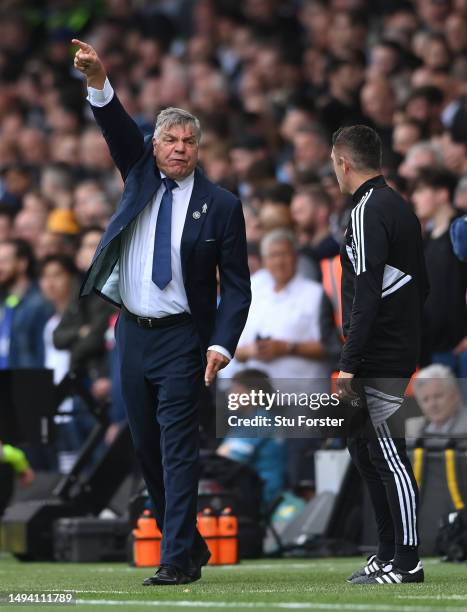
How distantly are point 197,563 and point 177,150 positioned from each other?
2068mm

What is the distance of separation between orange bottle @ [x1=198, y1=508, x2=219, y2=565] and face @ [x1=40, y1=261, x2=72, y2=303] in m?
4.80

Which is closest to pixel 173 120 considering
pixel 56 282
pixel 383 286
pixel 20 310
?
pixel 383 286

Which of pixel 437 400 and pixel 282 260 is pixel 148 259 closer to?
pixel 437 400

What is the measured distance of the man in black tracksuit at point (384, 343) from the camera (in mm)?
7805

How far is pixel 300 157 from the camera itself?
1463 cm

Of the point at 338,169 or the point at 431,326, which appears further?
the point at 431,326

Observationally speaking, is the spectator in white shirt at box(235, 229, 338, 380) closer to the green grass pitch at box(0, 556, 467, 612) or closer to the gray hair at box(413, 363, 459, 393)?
A: the gray hair at box(413, 363, 459, 393)

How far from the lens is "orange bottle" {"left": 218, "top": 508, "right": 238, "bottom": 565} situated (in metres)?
10.6

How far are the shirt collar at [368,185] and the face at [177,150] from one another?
0.85 meters

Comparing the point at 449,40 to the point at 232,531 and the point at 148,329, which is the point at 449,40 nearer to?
the point at 232,531

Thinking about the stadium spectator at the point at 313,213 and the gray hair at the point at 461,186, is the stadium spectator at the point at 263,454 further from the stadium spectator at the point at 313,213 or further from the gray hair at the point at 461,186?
the gray hair at the point at 461,186

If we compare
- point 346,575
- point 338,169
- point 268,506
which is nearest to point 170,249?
point 338,169

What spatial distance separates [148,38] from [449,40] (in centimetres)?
591

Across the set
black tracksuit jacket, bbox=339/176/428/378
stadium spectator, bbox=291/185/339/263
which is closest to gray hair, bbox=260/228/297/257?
stadium spectator, bbox=291/185/339/263
